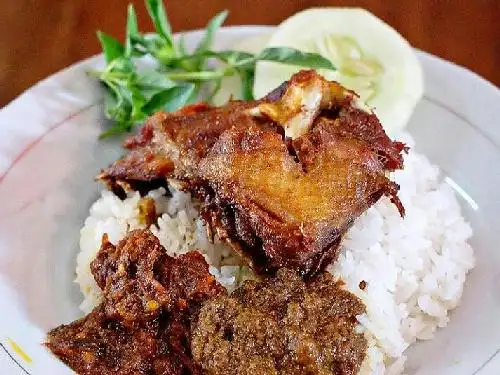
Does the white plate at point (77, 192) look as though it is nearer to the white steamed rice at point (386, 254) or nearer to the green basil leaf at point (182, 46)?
the white steamed rice at point (386, 254)

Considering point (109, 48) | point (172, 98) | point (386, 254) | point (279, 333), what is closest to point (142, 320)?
point (279, 333)

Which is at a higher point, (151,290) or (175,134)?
(175,134)

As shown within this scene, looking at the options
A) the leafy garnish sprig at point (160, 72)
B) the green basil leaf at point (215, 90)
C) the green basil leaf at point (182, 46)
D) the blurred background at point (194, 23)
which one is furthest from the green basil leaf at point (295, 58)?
the blurred background at point (194, 23)

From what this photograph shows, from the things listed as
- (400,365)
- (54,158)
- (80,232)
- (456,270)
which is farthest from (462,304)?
(54,158)

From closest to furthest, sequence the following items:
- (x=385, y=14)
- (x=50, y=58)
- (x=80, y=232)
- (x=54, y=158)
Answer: (x=80, y=232) < (x=54, y=158) < (x=50, y=58) < (x=385, y=14)

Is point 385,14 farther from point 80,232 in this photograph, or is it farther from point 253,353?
point 253,353

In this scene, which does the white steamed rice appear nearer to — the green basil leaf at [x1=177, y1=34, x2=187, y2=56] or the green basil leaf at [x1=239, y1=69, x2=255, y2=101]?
the green basil leaf at [x1=239, y1=69, x2=255, y2=101]
